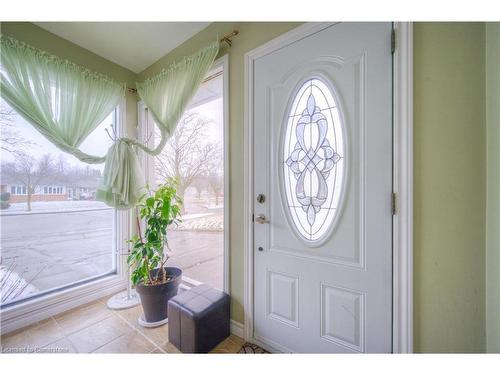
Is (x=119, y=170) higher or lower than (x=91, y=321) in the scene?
higher

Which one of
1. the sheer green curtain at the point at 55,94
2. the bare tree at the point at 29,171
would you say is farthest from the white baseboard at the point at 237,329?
the bare tree at the point at 29,171

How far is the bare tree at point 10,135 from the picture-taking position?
163 centimetres

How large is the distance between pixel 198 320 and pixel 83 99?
225cm

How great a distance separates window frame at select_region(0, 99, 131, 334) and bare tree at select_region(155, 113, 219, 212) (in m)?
0.68

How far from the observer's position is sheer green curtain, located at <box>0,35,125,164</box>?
1.56 meters

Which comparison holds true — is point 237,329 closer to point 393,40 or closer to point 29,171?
point 393,40

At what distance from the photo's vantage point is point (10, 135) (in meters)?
1.67

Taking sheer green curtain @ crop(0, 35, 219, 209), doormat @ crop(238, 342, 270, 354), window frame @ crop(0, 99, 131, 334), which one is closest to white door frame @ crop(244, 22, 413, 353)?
doormat @ crop(238, 342, 270, 354)

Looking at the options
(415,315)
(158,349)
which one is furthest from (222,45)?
(158,349)

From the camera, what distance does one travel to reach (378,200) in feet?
3.42

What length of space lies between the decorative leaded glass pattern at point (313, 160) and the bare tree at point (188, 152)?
3.16ft

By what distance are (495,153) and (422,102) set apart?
35cm

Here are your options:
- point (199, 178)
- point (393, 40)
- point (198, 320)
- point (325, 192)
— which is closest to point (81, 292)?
point (198, 320)
